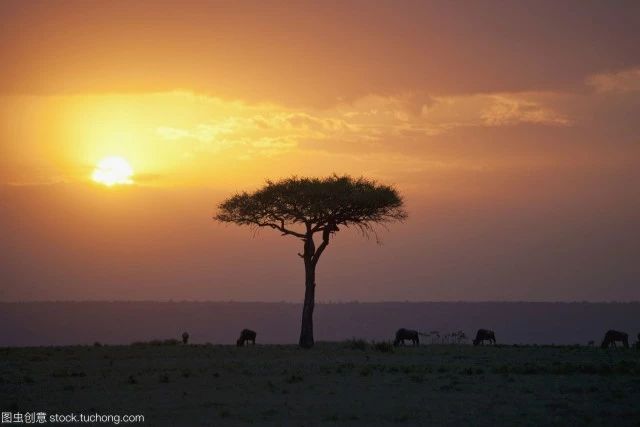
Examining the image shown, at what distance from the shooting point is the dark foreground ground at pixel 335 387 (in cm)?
2438

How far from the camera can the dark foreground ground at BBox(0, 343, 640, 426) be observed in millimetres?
24375

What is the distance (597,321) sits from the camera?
17125cm

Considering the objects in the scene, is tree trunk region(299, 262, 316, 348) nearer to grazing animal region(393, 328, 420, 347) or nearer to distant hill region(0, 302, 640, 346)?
grazing animal region(393, 328, 420, 347)

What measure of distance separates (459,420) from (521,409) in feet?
8.40

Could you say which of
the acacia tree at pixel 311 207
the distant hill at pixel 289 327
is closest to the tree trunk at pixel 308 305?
the acacia tree at pixel 311 207

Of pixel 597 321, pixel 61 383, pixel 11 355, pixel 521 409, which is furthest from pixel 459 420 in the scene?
pixel 597 321

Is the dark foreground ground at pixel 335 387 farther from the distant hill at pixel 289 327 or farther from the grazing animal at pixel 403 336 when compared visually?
the distant hill at pixel 289 327

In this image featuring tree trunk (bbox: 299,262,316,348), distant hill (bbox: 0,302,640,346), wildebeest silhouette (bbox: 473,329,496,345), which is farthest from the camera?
distant hill (bbox: 0,302,640,346)

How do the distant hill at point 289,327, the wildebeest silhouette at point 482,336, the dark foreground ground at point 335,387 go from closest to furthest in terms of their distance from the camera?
the dark foreground ground at point 335,387, the wildebeest silhouette at point 482,336, the distant hill at point 289,327

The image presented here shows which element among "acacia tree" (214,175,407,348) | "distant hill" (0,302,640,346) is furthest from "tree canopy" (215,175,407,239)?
"distant hill" (0,302,640,346)

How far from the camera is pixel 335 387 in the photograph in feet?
97.9

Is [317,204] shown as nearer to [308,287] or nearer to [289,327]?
[308,287]

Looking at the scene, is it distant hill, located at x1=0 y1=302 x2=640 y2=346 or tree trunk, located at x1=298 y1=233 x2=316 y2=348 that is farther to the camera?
distant hill, located at x1=0 y1=302 x2=640 y2=346

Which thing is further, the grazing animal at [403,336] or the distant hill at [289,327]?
the distant hill at [289,327]
